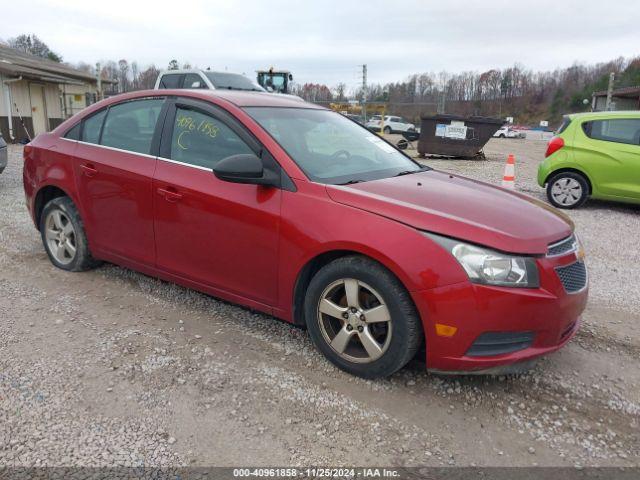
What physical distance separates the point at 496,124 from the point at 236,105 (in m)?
14.5

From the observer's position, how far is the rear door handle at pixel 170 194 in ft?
11.8

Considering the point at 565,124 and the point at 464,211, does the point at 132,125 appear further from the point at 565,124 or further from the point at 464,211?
the point at 565,124

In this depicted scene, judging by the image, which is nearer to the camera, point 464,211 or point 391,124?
point 464,211

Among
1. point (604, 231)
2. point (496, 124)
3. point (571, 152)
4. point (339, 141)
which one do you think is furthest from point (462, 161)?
point (339, 141)

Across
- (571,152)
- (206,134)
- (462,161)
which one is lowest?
(462,161)

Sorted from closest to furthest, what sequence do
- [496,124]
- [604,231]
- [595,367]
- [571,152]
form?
[595,367], [604,231], [571,152], [496,124]

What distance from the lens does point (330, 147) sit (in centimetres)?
367

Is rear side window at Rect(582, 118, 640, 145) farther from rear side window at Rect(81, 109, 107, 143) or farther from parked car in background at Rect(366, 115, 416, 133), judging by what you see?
parked car in background at Rect(366, 115, 416, 133)

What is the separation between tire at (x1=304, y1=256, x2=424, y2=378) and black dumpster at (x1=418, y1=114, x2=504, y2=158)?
48.0 feet

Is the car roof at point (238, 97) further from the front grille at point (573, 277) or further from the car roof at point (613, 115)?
the car roof at point (613, 115)

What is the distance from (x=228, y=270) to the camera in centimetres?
345

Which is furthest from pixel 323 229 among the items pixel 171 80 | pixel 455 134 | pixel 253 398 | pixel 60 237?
pixel 455 134

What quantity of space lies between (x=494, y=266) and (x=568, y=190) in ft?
21.9

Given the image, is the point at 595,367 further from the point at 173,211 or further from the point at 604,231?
the point at 604,231
